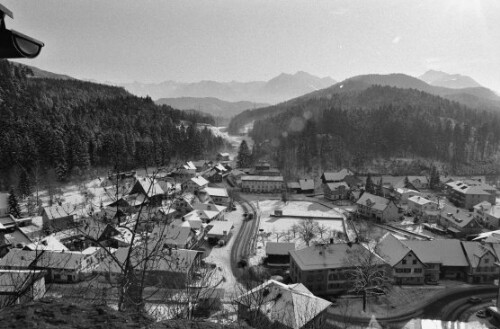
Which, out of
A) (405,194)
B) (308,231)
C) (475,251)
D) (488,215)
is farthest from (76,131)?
(488,215)

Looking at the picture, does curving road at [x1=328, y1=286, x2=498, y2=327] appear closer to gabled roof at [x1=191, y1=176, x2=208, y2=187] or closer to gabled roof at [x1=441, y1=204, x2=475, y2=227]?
gabled roof at [x1=441, y1=204, x2=475, y2=227]

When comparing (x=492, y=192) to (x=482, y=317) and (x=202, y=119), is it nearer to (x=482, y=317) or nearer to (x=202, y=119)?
(x=482, y=317)

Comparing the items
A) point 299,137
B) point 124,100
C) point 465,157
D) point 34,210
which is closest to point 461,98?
point 465,157

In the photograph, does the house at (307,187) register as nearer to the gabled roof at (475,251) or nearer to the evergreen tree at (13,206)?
the gabled roof at (475,251)

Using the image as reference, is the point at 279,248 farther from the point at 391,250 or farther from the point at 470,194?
the point at 470,194

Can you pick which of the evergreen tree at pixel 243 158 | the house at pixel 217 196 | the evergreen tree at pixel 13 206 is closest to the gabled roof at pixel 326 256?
the house at pixel 217 196
